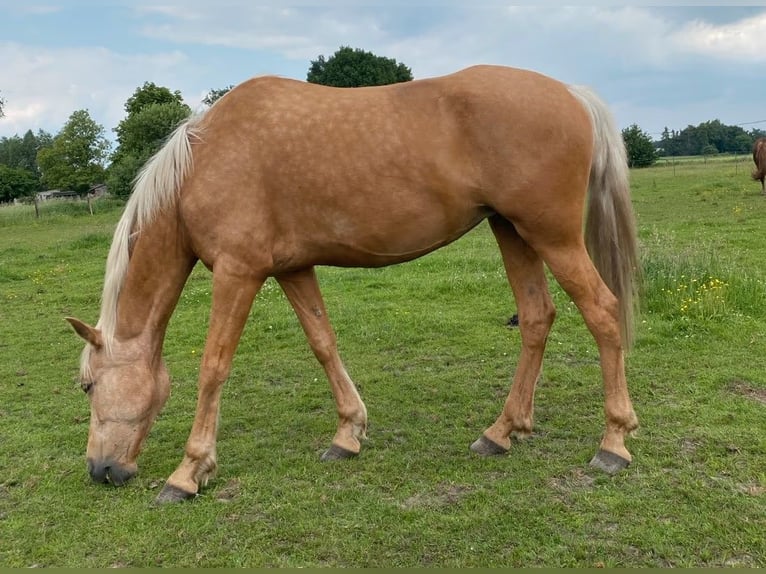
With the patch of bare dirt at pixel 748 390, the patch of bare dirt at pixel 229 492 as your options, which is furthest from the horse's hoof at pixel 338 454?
the patch of bare dirt at pixel 748 390

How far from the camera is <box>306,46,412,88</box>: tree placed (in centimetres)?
4931

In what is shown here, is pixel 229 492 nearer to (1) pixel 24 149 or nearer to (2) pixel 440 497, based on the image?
(2) pixel 440 497

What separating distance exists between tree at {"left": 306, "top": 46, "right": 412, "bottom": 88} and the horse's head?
1876 inches

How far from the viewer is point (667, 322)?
20.6 feet

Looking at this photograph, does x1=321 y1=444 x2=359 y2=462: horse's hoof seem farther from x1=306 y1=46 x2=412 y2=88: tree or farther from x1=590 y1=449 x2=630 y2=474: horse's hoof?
x1=306 y1=46 x2=412 y2=88: tree

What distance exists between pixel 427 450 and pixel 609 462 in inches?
44.3

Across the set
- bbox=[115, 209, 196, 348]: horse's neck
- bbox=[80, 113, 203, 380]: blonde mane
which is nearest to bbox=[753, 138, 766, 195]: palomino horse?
bbox=[80, 113, 203, 380]: blonde mane

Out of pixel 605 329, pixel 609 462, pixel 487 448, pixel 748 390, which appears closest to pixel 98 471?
pixel 487 448

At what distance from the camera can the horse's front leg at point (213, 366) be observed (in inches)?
137

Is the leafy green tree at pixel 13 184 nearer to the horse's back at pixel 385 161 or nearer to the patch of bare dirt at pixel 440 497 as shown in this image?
the horse's back at pixel 385 161

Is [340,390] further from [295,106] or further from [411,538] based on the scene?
[295,106]

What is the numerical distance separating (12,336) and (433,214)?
6.69m

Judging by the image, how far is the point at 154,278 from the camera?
373 centimetres

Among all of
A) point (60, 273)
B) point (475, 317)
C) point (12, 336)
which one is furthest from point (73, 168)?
point (475, 317)
